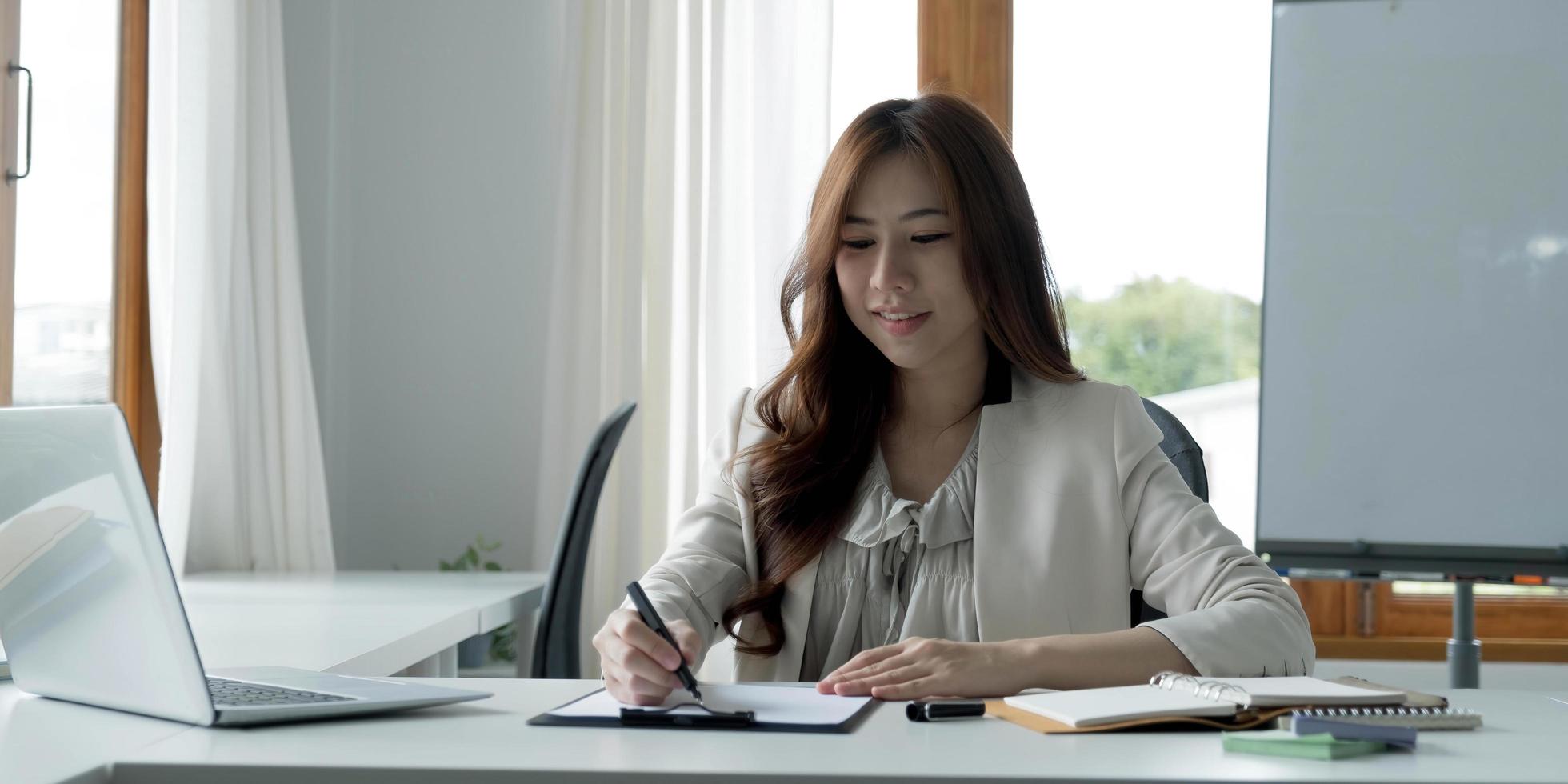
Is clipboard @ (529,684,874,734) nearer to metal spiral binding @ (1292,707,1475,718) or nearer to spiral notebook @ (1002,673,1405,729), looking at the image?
spiral notebook @ (1002,673,1405,729)

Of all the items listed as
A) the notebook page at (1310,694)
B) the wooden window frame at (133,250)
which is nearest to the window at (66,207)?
the wooden window frame at (133,250)

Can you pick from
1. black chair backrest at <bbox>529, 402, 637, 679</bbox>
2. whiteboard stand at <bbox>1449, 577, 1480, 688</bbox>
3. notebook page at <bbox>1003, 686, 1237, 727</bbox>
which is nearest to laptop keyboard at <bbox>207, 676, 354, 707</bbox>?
notebook page at <bbox>1003, 686, 1237, 727</bbox>

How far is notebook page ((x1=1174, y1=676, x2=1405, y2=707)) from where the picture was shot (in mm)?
989

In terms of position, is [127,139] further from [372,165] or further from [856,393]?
[856,393]

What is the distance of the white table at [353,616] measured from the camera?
5.78ft

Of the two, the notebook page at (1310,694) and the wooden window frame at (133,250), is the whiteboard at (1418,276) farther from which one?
the wooden window frame at (133,250)

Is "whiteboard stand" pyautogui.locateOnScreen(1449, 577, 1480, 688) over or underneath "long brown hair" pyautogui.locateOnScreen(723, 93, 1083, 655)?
underneath

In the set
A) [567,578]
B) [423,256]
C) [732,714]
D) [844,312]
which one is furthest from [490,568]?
[732,714]

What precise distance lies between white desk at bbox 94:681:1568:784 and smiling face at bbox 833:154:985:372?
67cm

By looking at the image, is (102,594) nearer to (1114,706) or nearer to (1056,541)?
(1114,706)

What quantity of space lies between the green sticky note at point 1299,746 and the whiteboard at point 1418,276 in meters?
1.82

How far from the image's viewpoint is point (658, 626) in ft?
3.61

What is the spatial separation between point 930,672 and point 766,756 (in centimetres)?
28

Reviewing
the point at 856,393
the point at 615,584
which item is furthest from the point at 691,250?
the point at 856,393
